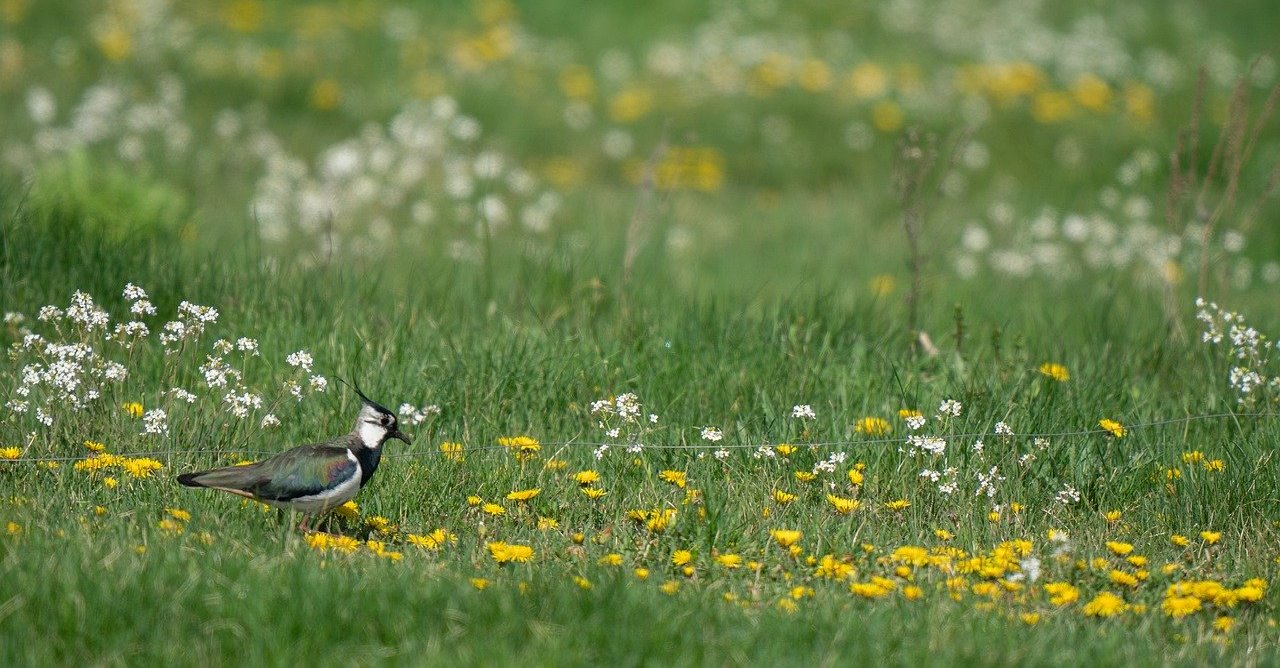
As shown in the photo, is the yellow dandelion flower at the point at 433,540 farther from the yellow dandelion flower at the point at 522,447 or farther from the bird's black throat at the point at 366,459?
the yellow dandelion flower at the point at 522,447

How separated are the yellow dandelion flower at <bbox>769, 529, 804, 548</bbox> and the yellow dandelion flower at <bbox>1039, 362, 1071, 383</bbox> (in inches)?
67.2

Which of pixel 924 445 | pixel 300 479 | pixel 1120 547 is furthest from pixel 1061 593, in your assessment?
pixel 300 479

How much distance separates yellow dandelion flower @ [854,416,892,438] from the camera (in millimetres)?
5336

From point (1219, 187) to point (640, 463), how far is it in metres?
8.51

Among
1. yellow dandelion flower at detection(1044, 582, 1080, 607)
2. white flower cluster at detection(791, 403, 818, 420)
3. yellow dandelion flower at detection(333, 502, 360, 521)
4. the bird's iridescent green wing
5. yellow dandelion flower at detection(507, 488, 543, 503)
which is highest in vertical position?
white flower cluster at detection(791, 403, 818, 420)

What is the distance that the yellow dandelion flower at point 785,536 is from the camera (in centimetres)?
421

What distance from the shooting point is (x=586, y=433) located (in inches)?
215

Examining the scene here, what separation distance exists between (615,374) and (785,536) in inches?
69.8

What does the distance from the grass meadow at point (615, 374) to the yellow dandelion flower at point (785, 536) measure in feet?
0.15

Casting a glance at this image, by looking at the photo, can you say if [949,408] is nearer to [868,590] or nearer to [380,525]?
[868,590]

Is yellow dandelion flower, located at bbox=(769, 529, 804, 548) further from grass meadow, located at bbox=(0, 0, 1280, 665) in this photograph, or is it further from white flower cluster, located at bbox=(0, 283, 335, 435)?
white flower cluster, located at bbox=(0, 283, 335, 435)

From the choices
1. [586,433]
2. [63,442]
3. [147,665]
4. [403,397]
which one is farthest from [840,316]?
[147,665]

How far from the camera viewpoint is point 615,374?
584 cm

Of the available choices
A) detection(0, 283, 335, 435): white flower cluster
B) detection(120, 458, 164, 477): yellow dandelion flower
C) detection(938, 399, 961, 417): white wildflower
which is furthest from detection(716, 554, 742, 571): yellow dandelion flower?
detection(120, 458, 164, 477): yellow dandelion flower
